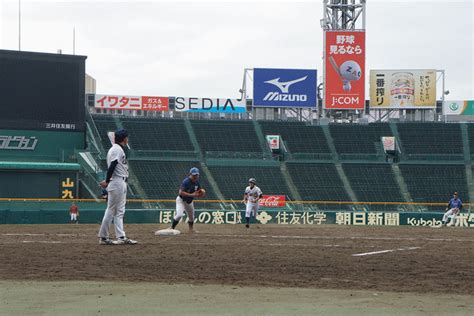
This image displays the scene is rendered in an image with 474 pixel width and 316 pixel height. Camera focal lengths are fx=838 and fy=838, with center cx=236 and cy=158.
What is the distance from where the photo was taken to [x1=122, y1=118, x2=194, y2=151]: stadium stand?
56.6 meters

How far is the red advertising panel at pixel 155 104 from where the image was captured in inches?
2405

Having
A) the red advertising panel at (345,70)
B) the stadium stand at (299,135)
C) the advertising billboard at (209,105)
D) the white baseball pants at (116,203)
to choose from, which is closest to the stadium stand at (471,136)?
the red advertising panel at (345,70)

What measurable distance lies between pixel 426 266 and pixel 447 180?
45.0 meters

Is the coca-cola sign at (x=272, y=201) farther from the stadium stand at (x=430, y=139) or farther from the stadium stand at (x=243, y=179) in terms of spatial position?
the stadium stand at (x=430, y=139)

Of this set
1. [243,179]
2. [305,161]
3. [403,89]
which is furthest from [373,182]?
[403,89]

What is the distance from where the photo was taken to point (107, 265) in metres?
10.4

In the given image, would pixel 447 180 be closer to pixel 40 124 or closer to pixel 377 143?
pixel 377 143

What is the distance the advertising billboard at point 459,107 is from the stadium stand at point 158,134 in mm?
21177

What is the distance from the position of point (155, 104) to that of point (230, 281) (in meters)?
52.9

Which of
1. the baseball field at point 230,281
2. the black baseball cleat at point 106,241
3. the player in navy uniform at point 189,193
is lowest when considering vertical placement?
the black baseball cleat at point 106,241

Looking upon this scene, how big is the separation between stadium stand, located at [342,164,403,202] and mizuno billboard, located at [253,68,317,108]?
24.9 ft

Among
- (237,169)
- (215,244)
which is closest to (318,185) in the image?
(237,169)

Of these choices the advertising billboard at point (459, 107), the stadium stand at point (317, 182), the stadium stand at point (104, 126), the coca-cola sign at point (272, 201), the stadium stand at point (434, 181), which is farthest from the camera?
the advertising billboard at point (459, 107)

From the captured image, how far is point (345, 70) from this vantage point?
59.5 m
